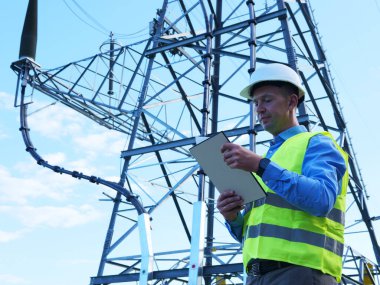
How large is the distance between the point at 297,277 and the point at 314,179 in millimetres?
408

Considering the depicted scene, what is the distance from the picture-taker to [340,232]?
2418 mm

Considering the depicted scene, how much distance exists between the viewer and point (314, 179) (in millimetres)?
2230

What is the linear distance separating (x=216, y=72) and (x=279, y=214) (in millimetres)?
11229

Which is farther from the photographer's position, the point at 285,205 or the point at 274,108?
the point at 274,108

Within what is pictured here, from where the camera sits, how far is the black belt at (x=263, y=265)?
2.30 metres

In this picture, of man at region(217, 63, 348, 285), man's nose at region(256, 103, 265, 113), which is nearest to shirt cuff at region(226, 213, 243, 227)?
man at region(217, 63, 348, 285)

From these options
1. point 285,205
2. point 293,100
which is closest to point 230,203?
point 285,205

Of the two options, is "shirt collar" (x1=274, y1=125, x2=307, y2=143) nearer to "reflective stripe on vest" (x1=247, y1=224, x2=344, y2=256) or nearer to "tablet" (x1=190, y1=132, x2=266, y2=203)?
"tablet" (x1=190, y1=132, x2=266, y2=203)

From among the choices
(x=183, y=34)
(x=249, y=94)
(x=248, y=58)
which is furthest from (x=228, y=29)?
(x=249, y=94)

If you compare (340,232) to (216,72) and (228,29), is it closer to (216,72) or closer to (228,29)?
(228,29)

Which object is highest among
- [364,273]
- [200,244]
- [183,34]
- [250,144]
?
[183,34]

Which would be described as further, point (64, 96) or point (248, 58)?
point (64, 96)

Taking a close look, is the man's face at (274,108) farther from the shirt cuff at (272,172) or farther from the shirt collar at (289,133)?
the shirt cuff at (272,172)

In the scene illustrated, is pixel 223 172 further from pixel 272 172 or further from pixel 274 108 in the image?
pixel 274 108
